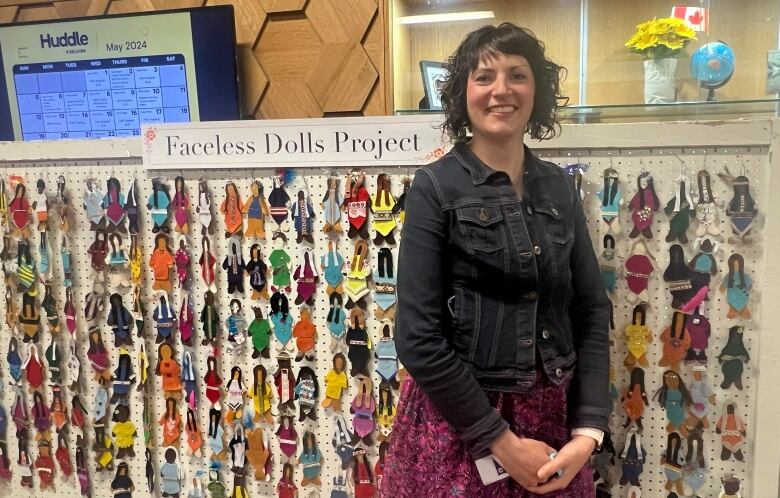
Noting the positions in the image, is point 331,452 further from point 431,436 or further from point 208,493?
point 431,436

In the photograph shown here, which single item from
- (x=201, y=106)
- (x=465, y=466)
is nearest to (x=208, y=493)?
(x=465, y=466)

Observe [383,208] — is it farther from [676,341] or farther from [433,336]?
[676,341]

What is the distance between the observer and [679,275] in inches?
51.4

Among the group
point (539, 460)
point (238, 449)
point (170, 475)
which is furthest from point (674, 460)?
point (170, 475)

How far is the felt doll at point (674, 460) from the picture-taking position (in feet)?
4.43

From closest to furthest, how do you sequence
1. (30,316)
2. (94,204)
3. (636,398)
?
(636,398) < (94,204) < (30,316)

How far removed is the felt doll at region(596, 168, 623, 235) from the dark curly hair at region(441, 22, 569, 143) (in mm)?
249

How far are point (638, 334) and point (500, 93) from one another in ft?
2.28

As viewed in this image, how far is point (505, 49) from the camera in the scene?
3.28 feet

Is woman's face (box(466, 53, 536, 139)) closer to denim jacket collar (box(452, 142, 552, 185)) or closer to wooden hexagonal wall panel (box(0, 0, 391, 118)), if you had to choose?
denim jacket collar (box(452, 142, 552, 185))

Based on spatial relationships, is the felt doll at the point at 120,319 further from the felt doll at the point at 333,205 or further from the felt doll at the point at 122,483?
the felt doll at the point at 333,205

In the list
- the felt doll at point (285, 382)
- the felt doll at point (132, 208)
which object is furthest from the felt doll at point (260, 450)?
the felt doll at point (132, 208)

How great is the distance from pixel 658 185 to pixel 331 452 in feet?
3.52

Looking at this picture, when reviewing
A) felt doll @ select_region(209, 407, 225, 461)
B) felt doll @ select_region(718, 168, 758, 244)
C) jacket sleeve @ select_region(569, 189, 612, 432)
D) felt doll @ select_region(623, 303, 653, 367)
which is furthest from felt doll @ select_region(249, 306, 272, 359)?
felt doll @ select_region(718, 168, 758, 244)
